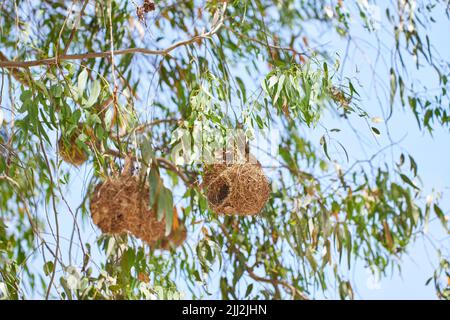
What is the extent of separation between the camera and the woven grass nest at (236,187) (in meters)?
3.05

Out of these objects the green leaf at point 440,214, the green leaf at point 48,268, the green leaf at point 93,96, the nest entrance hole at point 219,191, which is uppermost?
the green leaf at point 440,214

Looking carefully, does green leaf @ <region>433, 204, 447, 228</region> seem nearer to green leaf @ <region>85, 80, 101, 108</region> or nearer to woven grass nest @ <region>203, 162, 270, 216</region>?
woven grass nest @ <region>203, 162, 270, 216</region>

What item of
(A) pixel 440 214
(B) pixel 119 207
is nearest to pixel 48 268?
(B) pixel 119 207

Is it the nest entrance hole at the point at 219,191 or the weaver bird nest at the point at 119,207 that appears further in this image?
the nest entrance hole at the point at 219,191

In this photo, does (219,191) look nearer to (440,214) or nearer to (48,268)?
(48,268)

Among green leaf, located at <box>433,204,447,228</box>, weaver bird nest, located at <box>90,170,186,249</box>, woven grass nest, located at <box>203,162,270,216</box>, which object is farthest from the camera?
green leaf, located at <box>433,204,447,228</box>

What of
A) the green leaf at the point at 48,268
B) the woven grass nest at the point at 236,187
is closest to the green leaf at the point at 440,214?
the woven grass nest at the point at 236,187

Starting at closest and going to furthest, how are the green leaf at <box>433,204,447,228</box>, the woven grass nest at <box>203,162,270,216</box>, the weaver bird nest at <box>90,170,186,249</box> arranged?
the weaver bird nest at <box>90,170,186,249</box> < the woven grass nest at <box>203,162,270,216</box> < the green leaf at <box>433,204,447,228</box>

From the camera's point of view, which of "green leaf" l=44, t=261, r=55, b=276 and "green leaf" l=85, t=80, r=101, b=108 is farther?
"green leaf" l=44, t=261, r=55, b=276

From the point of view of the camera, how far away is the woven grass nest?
305 centimetres

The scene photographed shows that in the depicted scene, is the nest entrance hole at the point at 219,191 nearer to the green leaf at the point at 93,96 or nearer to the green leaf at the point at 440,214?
the green leaf at the point at 93,96

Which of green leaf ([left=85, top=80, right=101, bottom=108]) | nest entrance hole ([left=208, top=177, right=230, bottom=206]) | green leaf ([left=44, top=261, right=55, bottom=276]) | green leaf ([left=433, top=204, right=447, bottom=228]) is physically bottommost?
green leaf ([left=44, top=261, right=55, bottom=276])

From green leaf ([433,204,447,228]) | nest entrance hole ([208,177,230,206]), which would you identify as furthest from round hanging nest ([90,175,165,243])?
green leaf ([433,204,447,228])

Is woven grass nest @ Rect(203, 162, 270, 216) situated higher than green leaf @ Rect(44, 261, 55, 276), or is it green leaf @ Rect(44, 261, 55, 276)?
woven grass nest @ Rect(203, 162, 270, 216)
